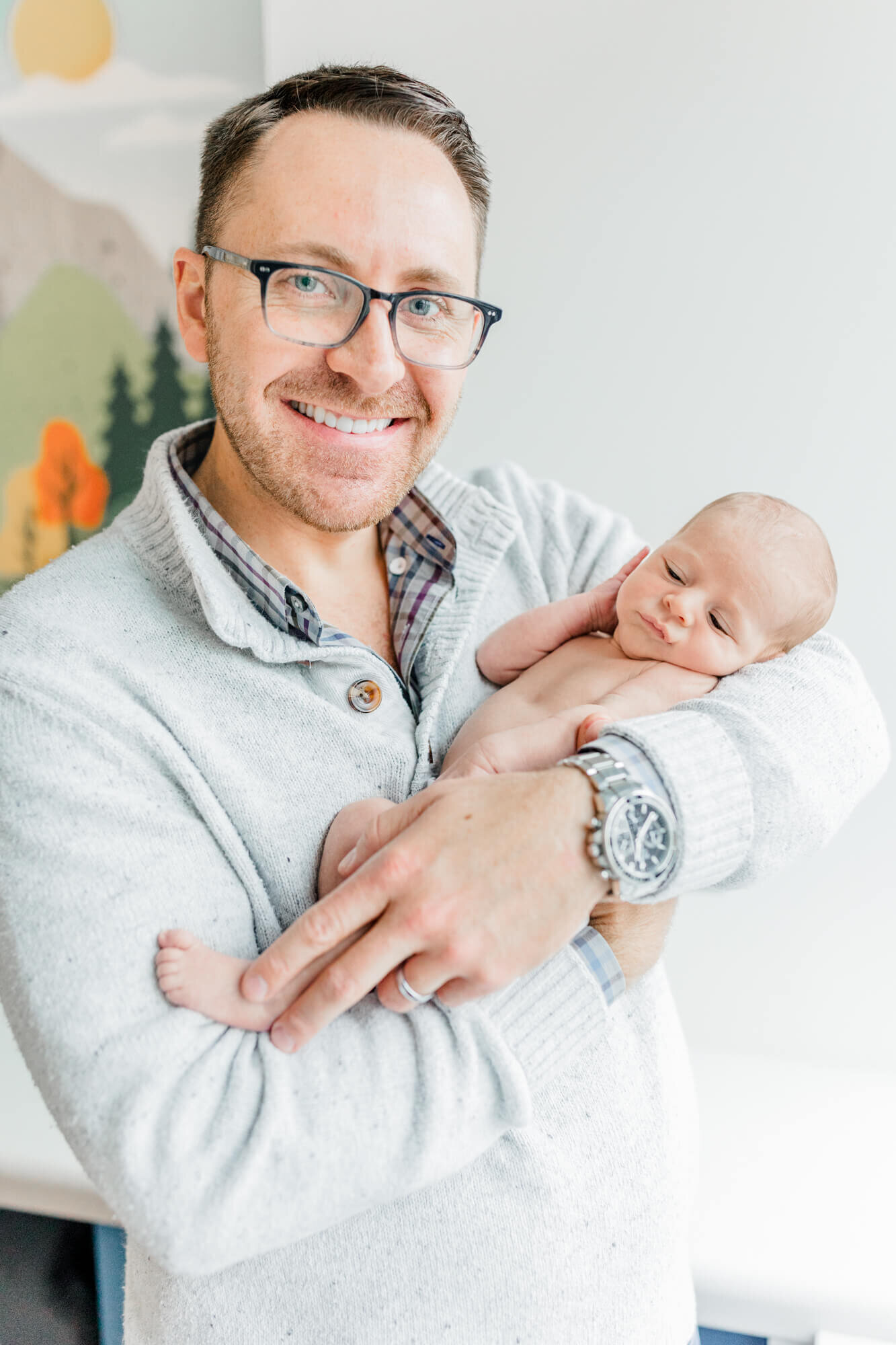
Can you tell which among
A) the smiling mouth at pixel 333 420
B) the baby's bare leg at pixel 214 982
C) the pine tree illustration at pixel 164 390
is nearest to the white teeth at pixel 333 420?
the smiling mouth at pixel 333 420

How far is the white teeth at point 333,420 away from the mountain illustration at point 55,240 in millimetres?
1194

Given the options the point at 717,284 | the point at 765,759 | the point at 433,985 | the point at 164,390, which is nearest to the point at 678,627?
the point at 765,759

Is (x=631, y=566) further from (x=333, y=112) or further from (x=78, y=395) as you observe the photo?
(x=78, y=395)

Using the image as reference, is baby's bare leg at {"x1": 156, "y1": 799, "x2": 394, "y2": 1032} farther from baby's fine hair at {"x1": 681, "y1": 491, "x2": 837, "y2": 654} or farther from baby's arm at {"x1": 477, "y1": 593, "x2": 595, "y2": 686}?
baby's fine hair at {"x1": 681, "y1": 491, "x2": 837, "y2": 654}

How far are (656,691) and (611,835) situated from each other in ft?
1.32

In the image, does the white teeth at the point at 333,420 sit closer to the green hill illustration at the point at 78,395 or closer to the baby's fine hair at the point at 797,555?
the baby's fine hair at the point at 797,555

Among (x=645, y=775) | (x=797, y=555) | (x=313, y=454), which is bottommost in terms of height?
(x=645, y=775)

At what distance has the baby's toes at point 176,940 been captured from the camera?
3.06 feet

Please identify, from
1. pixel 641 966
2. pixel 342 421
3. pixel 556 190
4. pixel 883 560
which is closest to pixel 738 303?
pixel 556 190

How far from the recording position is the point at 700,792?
3.45ft

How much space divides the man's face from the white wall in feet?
2.45

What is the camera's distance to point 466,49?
194 centimetres

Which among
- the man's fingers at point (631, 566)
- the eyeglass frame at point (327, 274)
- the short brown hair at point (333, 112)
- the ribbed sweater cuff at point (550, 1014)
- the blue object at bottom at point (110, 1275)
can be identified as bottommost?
the blue object at bottom at point (110, 1275)

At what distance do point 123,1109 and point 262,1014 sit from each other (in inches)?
6.1
